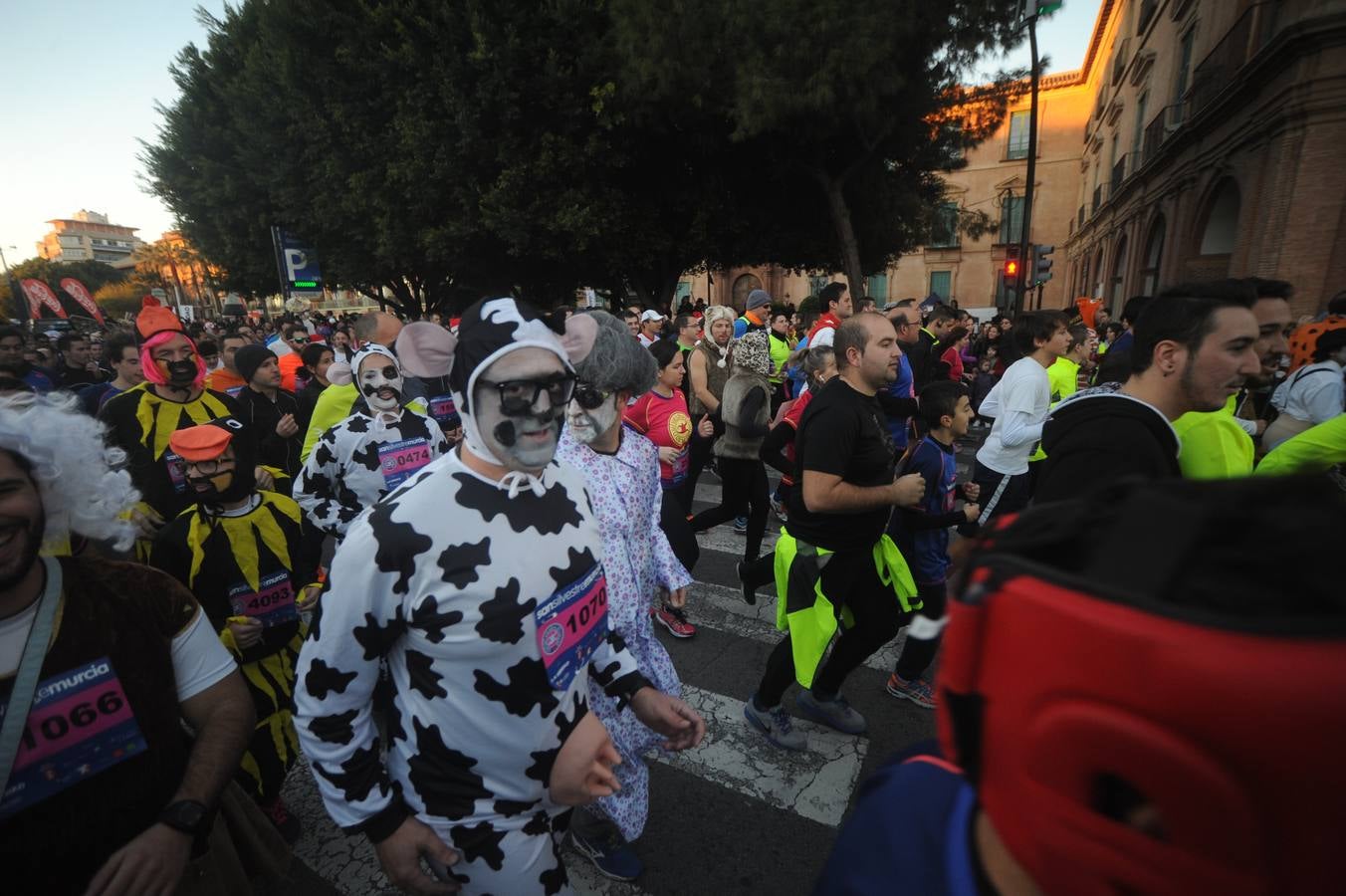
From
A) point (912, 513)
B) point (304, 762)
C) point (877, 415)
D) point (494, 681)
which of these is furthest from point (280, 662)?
point (912, 513)

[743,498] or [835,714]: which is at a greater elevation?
[743,498]

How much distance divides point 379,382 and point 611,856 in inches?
116

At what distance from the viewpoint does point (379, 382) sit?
381cm

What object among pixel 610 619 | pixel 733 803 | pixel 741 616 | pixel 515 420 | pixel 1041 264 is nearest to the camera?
pixel 515 420

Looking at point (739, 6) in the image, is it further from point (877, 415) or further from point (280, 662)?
point (280, 662)

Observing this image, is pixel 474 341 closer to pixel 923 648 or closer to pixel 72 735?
pixel 72 735

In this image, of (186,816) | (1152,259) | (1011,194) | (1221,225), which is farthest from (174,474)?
(1011,194)

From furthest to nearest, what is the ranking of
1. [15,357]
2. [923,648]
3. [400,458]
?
[15,357] → [400,458] → [923,648]

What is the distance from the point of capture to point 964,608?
71 centimetres

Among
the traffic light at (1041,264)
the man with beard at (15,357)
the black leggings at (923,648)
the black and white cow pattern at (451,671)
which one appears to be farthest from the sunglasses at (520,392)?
the traffic light at (1041,264)

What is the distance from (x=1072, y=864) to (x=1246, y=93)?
18413 mm

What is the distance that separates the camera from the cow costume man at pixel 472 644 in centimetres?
150

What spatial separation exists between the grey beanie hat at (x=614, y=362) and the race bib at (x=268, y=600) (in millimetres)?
1794

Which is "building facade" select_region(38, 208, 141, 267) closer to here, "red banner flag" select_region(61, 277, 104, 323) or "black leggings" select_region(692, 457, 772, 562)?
"red banner flag" select_region(61, 277, 104, 323)
